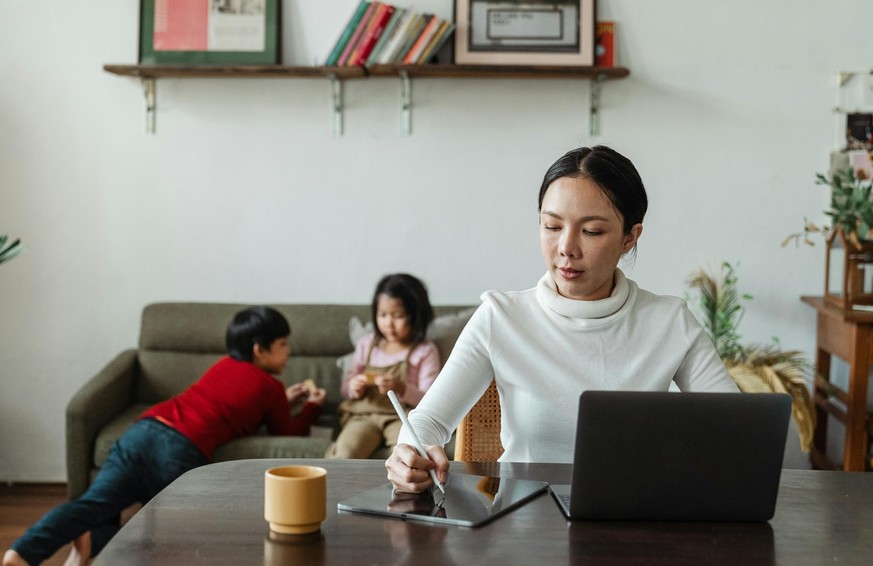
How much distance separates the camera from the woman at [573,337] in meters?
1.67

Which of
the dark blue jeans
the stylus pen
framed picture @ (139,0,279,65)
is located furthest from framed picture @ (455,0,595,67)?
the stylus pen

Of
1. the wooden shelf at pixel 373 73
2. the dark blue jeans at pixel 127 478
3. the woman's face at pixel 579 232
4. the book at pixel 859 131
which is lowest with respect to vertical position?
the dark blue jeans at pixel 127 478

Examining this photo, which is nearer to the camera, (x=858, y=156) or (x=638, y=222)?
(x=638, y=222)

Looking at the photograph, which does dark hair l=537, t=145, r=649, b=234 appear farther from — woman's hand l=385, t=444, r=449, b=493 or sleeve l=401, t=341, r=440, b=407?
sleeve l=401, t=341, r=440, b=407

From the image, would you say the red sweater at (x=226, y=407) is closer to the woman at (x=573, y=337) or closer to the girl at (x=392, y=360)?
the girl at (x=392, y=360)

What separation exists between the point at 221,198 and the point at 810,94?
2.23m

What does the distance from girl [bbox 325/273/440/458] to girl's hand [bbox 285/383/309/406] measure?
133 millimetres

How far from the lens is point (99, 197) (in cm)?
368

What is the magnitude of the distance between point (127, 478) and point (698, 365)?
1.68 meters

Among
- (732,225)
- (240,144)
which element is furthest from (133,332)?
(732,225)

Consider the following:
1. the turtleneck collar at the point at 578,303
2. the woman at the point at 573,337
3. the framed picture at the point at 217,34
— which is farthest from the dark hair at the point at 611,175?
the framed picture at the point at 217,34

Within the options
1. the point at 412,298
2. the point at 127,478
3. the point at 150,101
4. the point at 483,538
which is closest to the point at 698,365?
the point at 483,538

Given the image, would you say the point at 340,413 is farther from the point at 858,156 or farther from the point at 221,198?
the point at 858,156

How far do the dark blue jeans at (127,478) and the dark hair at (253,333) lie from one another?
382mm
